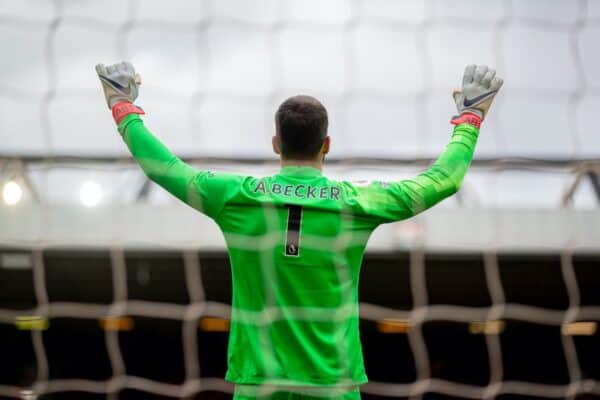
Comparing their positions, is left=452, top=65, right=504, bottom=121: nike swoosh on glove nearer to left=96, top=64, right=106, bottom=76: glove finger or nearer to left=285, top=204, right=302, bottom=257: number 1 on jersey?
left=285, top=204, right=302, bottom=257: number 1 on jersey

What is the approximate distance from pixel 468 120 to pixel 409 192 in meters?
0.24

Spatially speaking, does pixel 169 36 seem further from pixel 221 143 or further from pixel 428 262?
pixel 428 262

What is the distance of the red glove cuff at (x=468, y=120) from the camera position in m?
1.62

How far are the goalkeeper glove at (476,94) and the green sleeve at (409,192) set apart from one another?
12cm

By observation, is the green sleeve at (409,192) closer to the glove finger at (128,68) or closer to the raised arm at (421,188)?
the raised arm at (421,188)

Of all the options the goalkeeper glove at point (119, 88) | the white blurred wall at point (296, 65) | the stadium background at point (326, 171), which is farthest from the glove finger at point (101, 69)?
the white blurred wall at point (296, 65)

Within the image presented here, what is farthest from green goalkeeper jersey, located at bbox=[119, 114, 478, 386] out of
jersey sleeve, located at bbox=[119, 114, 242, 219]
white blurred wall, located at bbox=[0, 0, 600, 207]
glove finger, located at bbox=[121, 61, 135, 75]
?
white blurred wall, located at bbox=[0, 0, 600, 207]

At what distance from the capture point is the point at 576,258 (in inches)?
215

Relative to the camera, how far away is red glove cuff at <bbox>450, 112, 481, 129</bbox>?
1.62 m

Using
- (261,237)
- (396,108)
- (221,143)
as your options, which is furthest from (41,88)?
(261,237)

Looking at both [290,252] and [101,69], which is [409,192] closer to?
[290,252]

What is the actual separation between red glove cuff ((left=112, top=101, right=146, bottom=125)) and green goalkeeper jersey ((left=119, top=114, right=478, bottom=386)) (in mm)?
19

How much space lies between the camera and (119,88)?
156 cm

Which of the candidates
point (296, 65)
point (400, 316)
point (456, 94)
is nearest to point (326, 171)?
point (296, 65)
